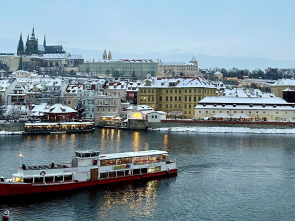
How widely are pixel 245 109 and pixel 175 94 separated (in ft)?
52.2

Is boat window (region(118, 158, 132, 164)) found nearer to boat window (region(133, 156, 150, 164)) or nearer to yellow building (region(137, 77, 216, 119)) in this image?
boat window (region(133, 156, 150, 164))

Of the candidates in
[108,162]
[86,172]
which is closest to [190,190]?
[108,162]

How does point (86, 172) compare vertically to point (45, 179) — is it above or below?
above

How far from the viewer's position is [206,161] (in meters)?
45.6

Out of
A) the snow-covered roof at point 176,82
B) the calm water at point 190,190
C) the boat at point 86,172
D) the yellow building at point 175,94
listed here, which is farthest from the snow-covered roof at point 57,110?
the boat at point 86,172

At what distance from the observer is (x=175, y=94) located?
311 ft

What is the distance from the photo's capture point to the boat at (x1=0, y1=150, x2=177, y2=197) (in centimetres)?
3325

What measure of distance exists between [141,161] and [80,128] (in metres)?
38.3

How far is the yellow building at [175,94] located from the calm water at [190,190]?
3599 centimetres

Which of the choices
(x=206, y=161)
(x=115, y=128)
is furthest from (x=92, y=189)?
(x=115, y=128)

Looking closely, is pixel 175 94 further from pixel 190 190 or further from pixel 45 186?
pixel 45 186

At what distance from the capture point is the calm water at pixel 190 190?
96.4 feet

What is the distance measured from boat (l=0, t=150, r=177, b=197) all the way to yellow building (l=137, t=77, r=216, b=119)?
51888 millimetres

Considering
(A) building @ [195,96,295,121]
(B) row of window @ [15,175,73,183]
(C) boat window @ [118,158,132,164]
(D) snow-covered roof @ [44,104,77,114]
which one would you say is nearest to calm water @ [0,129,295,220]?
(B) row of window @ [15,175,73,183]
